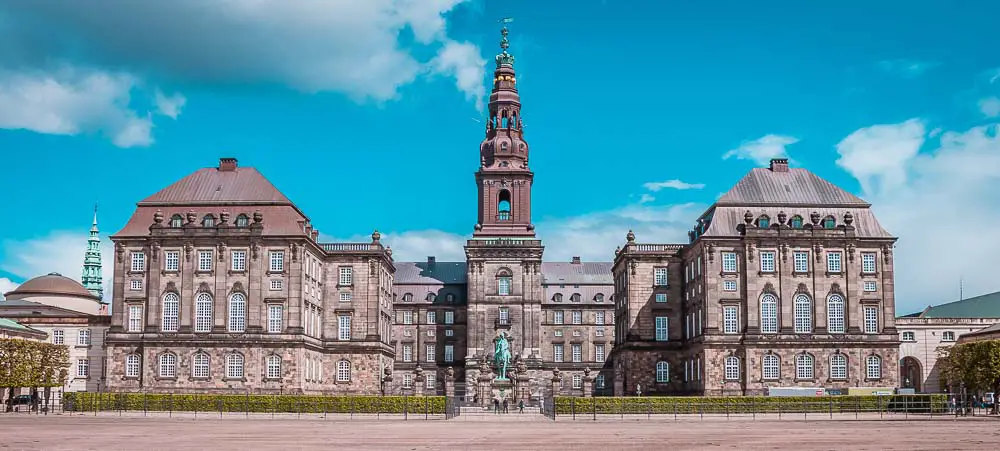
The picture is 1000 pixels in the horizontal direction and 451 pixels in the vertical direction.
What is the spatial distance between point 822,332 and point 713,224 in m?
12.0

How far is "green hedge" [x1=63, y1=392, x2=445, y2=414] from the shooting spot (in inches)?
2753

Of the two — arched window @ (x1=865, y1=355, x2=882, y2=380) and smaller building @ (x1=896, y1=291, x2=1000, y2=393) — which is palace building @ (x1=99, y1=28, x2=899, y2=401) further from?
smaller building @ (x1=896, y1=291, x2=1000, y2=393)

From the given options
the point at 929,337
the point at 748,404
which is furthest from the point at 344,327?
the point at 929,337

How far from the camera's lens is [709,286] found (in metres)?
91.8

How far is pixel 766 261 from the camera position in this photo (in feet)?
302

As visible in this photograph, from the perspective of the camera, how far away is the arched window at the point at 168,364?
9225cm

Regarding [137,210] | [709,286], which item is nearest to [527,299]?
[709,286]

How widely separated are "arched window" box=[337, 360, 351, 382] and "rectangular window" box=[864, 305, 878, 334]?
145 ft

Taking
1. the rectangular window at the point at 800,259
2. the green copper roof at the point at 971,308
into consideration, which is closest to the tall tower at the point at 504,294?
the rectangular window at the point at 800,259

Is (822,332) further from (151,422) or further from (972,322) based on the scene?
(151,422)

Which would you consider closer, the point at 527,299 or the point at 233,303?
the point at 233,303

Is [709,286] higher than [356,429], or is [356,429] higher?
[709,286]

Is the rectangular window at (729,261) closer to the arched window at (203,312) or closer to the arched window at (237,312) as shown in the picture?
the arched window at (237,312)

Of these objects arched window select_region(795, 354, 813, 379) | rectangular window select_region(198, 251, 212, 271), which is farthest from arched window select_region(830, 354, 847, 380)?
rectangular window select_region(198, 251, 212, 271)
